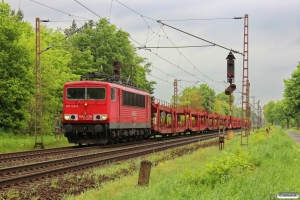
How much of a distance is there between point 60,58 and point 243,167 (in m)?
43.6

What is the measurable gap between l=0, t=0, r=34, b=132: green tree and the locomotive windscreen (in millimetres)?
8774

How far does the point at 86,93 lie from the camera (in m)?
27.8

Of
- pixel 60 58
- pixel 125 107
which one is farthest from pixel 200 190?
pixel 60 58

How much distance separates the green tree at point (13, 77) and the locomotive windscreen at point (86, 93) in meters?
8.77

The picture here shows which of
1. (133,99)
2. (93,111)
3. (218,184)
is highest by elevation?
(133,99)

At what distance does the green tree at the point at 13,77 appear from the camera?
115 ft

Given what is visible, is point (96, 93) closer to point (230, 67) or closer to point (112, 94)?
point (112, 94)

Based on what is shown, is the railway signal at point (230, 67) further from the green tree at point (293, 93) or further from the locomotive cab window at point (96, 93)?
the green tree at point (293, 93)

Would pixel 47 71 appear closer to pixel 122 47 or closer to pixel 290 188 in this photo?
pixel 122 47

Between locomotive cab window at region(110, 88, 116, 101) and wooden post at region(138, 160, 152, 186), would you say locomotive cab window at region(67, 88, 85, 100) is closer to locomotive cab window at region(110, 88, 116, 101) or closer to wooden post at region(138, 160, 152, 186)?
locomotive cab window at region(110, 88, 116, 101)

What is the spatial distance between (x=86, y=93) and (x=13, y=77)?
10359 mm

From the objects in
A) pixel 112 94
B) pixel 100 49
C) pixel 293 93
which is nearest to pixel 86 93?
pixel 112 94

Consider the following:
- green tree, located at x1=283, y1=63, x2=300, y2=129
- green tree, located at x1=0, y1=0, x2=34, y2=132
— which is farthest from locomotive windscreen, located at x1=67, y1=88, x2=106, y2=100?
green tree, located at x1=283, y1=63, x2=300, y2=129

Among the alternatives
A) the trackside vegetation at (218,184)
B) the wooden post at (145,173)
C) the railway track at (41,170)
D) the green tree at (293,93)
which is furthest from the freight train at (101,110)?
the green tree at (293,93)
